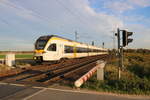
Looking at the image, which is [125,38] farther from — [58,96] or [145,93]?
[58,96]

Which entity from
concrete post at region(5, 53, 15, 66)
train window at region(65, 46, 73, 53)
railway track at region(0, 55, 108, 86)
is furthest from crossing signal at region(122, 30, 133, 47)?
train window at region(65, 46, 73, 53)

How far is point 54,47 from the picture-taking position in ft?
60.4

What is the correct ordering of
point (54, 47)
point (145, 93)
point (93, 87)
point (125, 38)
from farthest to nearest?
point (54, 47)
point (125, 38)
point (93, 87)
point (145, 93)

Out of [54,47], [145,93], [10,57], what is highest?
[54,47]

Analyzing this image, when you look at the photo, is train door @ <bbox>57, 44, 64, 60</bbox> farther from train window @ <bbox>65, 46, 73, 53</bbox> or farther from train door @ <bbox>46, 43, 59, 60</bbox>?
train window @ <bbox>65, 46, 73, 53</bbox>

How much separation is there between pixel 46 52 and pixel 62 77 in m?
6.92

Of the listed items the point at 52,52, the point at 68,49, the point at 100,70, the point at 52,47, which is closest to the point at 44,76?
the point at 100,70

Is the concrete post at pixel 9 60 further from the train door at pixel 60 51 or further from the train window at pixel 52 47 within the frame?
the train door at pixel 60 51

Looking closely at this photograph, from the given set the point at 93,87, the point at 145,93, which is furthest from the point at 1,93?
the point at 145,93

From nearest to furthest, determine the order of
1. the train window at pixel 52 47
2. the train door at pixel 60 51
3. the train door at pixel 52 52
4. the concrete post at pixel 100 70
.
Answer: the concrete post at pixel 100 70, the train door at pixel 52 52, the train window at pixel 52 47, the train door at pixel 60 51

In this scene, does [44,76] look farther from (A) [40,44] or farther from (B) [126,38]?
(A) [40,44]

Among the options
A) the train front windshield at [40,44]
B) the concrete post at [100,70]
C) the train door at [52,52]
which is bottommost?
the concrete post at [100,70]

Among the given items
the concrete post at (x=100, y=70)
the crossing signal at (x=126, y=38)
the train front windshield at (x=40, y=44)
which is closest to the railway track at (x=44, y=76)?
the concrete post at (x=100, y=70)

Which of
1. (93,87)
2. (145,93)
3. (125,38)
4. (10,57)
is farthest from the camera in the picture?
(10,57)
